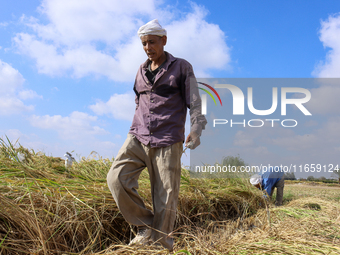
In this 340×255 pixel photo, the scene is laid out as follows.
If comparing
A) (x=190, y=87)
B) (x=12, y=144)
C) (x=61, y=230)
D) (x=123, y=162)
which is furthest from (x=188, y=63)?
(x=12, y=144)

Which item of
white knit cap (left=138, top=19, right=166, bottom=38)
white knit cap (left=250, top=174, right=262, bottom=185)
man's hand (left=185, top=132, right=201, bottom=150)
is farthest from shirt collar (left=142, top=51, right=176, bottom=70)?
white knit cap (left=250, top=174, right=262, bottom=185)

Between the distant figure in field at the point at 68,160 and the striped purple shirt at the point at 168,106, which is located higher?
the striped purple shirt at the point at 168,106

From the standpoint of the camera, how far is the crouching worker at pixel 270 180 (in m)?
4.72

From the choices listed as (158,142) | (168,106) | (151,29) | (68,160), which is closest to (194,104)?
(168,106)

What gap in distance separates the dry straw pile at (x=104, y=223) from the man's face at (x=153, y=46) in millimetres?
1269

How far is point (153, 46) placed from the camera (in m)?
2.19

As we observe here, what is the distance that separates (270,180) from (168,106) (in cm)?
330

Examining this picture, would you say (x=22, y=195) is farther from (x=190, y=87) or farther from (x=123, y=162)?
(x=190, y=87)

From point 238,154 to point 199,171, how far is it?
1.09 m

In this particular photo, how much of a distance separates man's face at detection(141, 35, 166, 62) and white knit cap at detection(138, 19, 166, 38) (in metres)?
0.03

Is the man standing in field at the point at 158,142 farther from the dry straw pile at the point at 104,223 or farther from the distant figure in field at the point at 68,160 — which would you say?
the distant figure in field at the point at 68,160

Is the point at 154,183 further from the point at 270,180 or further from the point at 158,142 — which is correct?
the point at 270,180

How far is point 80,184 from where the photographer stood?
2.79m

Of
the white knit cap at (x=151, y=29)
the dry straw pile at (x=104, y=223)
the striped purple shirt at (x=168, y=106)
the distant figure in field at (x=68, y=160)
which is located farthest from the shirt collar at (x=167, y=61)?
the distant figure in field at (x=68, y=160)
